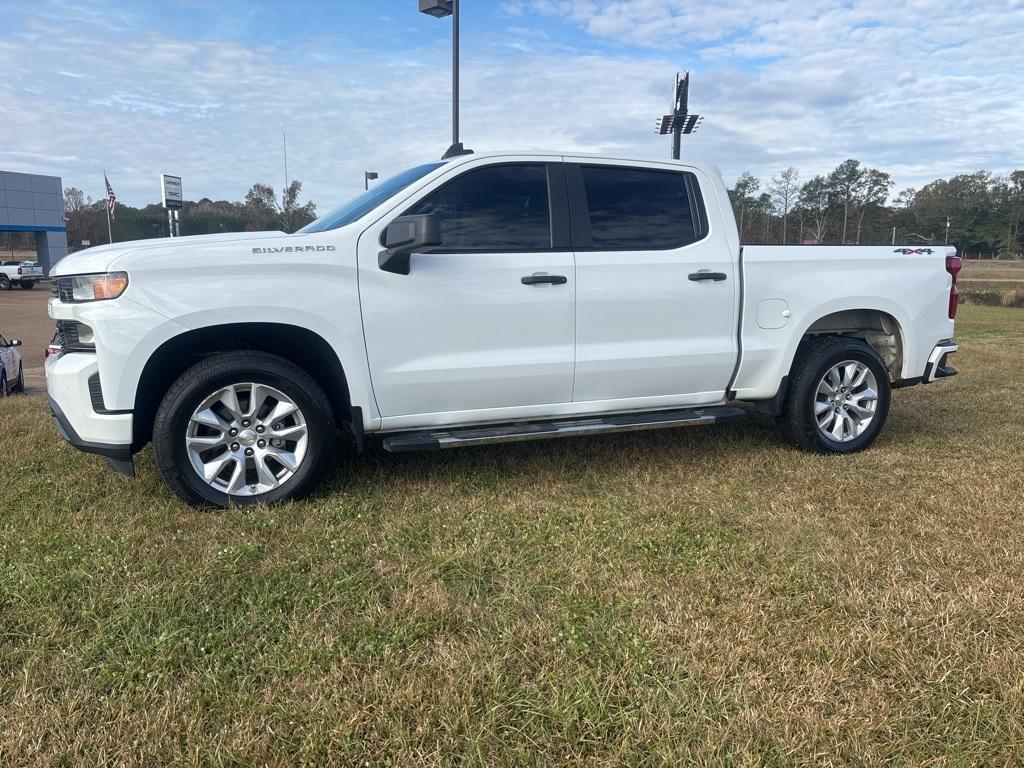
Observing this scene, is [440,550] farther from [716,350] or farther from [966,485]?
[966,485]

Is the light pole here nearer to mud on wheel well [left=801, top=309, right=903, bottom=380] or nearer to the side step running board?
mud on wheel well [left=801, top=309, right=903, bottom=380]

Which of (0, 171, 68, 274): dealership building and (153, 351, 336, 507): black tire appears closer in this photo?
(153, 351, 336, 507): black tire

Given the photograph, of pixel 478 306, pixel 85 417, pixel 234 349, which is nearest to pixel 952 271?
pixel 478 306

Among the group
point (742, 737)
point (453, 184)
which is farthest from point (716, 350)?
point (742, 737)

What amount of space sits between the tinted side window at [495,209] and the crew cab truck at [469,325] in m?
0.01

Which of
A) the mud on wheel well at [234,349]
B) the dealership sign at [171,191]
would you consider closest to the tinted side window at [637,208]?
the mud on wheel well at [234,349]

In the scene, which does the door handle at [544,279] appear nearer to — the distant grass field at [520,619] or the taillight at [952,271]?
the distant grass field at [520,619]

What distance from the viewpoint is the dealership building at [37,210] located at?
4209cm

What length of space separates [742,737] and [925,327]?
3.96 m

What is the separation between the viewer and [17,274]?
114 feet

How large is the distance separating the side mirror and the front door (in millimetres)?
62

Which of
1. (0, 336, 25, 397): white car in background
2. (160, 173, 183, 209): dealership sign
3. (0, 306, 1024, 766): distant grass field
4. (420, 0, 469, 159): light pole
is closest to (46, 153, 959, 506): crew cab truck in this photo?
(0, 306, 1024, 766): distant grass field

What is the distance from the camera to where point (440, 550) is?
3.34m

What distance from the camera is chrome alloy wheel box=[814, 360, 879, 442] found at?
195 inches
